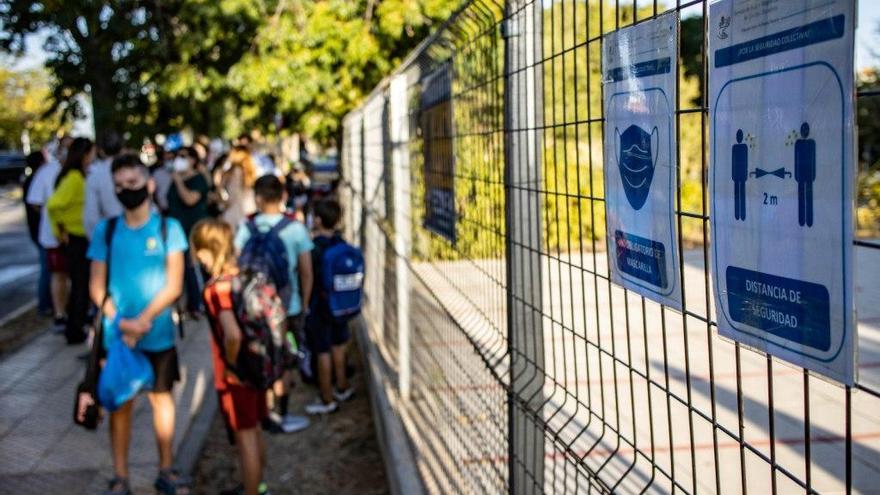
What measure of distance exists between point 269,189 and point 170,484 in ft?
6.41

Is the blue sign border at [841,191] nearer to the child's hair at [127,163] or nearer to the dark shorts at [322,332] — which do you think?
the child's hair at [127,163]

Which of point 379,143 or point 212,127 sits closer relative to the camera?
point 379,143

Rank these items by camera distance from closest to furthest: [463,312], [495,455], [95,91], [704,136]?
[704,136] → [495,455] → [463,312] → [95,91]

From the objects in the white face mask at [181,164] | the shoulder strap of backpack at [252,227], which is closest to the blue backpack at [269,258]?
the shoulder strap of backpack at [252,227]

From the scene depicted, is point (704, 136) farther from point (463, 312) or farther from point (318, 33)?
point (318, 33)

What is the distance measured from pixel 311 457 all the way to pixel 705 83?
507 centimetres

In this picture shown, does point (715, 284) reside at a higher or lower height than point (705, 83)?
lower

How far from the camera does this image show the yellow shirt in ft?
25.7

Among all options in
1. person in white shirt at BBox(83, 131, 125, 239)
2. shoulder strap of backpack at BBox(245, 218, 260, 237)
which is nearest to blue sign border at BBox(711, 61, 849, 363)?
shoulder strap of backpack at BBox(245, 218, 260, 237)

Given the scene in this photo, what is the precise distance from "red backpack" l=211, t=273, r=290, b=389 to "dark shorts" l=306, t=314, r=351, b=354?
6.74 ft

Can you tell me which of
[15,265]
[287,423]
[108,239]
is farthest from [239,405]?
[15,265]

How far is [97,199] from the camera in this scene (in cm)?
738

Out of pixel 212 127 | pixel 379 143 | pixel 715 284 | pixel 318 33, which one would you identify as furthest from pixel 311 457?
pixel 212 127

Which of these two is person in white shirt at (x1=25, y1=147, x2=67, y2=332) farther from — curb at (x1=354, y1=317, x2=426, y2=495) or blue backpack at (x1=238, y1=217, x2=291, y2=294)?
blue backpack at (x1=238, y1=217, x2=291, y2=294)
